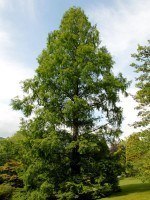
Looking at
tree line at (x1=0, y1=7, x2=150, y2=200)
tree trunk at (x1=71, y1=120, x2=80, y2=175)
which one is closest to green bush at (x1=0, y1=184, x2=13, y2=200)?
tree line at (x1=0, y1=7, x2=150, y2=200)

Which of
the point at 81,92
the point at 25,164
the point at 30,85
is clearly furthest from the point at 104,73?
the point at 25,164

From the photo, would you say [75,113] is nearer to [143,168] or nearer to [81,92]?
[81,92]

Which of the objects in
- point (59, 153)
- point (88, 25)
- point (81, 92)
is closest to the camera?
point (59, 153)

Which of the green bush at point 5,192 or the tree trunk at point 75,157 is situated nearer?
the tree trunk at point 75,157

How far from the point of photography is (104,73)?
21.0 m

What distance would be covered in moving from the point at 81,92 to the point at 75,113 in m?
1.82

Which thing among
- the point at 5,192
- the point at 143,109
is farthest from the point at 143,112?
the point at 5,192

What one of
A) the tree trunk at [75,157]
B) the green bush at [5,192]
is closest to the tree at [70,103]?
the tree trunk at [75,157]

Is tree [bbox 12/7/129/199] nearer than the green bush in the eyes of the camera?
Yes

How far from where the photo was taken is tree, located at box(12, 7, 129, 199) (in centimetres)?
1923

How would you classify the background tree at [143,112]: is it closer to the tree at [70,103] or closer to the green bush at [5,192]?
the tree at [70,103]

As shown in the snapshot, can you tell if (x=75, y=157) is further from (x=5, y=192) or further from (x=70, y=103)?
(x=5, y=192)

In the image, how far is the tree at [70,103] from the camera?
63.1ft

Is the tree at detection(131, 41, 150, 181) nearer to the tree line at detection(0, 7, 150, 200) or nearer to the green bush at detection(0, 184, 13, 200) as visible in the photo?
the tree line at detection(0, 7, 150, 200)
